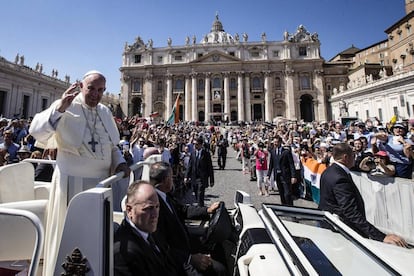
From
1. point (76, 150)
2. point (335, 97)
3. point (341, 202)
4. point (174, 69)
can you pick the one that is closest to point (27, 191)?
point (76, 150)

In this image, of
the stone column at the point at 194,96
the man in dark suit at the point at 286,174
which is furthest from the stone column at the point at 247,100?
the man in dark suit at the point at 286,174

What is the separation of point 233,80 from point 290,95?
13.1 meters

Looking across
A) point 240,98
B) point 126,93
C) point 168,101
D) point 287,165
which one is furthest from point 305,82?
point 287,165

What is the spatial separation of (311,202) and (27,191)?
24.2 feet

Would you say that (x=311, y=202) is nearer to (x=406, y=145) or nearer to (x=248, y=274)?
(x=406, y=145)

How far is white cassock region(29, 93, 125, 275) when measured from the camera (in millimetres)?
1886

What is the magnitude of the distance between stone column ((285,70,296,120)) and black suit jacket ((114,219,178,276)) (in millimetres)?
51950

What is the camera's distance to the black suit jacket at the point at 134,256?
1537 mm

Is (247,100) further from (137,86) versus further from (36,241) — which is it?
(36,241)

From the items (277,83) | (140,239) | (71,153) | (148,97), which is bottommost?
(140,239)

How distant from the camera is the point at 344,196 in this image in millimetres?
2670

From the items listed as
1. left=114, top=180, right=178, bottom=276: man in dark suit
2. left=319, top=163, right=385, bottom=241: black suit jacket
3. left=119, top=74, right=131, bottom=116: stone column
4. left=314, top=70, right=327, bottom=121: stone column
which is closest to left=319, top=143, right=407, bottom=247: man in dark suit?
left=319, top=163, right=385, bottom=241: black suit jacket

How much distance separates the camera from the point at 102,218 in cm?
135

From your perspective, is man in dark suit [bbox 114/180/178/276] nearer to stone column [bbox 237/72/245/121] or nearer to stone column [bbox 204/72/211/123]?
stone column [bbox 204/72/211/123]
